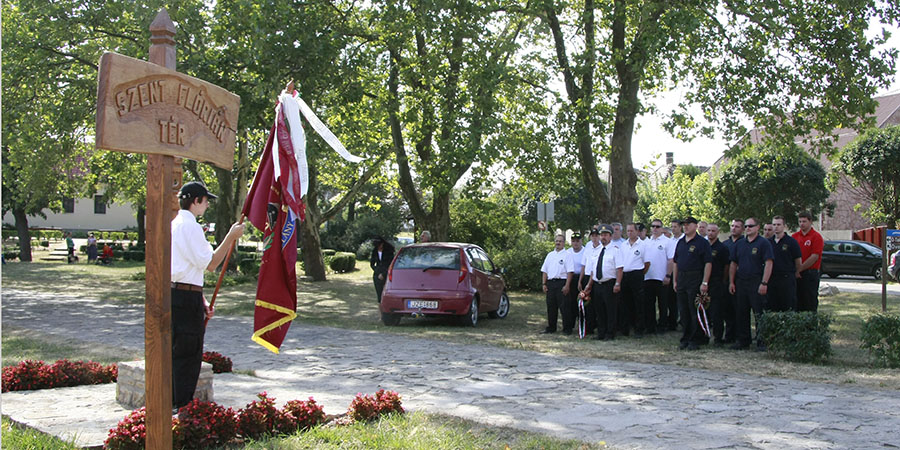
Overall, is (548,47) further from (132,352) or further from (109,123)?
(109,123)

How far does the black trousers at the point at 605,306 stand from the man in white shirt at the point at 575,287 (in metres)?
0.61

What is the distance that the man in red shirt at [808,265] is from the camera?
35.7 ft

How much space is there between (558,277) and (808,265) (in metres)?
3.90

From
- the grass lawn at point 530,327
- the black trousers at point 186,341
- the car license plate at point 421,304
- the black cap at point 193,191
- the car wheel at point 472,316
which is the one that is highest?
the black cap at point 193,191

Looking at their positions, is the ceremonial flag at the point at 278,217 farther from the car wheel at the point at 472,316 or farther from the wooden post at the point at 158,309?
the car wheel at the point at 472,316

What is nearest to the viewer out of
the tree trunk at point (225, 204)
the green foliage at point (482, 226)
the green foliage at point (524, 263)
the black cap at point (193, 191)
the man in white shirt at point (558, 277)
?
the black cap at point (193, 191)

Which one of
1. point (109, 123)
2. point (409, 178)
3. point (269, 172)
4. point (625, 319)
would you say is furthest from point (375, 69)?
point (109, 123)

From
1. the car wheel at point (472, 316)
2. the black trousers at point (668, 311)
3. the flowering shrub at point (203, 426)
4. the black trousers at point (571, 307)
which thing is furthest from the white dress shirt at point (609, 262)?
the flowering shrub at point (203, 426)

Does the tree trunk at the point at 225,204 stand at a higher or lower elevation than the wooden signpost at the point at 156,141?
higher

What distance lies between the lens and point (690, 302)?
422 inches

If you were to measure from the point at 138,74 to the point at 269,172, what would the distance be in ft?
4.51

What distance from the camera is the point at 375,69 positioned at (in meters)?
20.8

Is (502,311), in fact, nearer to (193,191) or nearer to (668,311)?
(668,311)

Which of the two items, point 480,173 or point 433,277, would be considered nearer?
point 433,277
